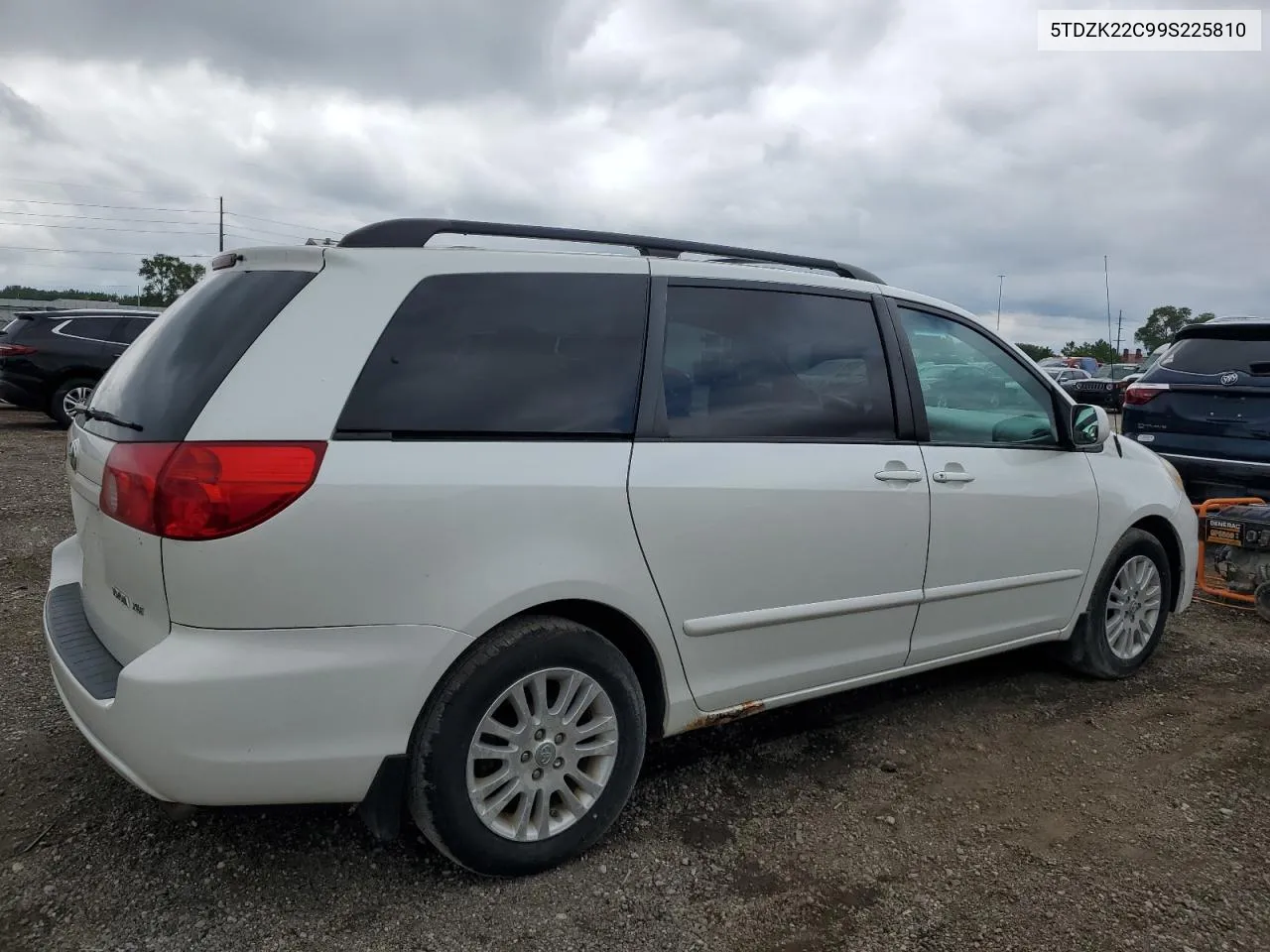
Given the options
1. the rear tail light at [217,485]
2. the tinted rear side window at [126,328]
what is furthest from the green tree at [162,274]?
the rear tail light at [217,485]

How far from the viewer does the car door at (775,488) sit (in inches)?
111

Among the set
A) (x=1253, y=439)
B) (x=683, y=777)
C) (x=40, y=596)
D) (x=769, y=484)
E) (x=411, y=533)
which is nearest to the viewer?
(x=411, y=533)

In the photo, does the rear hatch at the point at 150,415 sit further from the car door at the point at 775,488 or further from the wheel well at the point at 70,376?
the wheel well at the point at 70,376

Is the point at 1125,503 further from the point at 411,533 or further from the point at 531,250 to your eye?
the point at 411,533

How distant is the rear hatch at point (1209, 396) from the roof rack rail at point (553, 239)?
4222 millimetres

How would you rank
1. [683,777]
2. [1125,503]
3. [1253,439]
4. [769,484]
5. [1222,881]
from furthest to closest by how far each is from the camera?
[1253,439], [1125,503], [683,777], [769,484], [1222,881]

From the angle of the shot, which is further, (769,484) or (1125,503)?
(1125,503)

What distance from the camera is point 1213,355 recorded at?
22.2 ft

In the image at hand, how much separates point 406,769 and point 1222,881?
2319 millimetres

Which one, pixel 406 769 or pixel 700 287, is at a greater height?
pixel 700 287

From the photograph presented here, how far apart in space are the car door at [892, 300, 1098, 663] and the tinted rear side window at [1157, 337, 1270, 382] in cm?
331

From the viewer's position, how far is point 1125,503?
14.1ft

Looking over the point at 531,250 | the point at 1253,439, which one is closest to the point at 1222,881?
the point at 531,250

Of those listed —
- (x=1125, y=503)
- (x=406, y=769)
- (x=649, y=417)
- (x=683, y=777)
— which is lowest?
(x=683, y=777)
